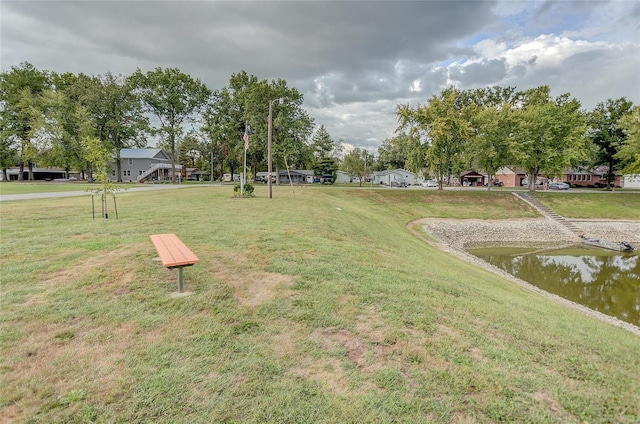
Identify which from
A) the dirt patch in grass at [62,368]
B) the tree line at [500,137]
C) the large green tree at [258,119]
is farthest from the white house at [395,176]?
the dirt patch in grass at [62,368]

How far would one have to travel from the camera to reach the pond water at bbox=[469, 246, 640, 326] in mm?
11062

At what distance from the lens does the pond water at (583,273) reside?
11062 millimetres

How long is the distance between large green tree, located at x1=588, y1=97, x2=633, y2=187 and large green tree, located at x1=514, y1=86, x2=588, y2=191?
8759mm

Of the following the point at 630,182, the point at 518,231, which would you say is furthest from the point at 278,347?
the point at 630,182

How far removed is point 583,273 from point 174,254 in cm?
1818

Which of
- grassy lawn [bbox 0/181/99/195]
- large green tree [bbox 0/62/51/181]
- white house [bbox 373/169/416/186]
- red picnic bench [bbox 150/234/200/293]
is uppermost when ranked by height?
large green tree [bbox 0/62/51/181]

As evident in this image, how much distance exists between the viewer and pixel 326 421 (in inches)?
101

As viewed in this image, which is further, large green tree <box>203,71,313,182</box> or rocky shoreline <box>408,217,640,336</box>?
large green tree <box>203,71,313,182</box>

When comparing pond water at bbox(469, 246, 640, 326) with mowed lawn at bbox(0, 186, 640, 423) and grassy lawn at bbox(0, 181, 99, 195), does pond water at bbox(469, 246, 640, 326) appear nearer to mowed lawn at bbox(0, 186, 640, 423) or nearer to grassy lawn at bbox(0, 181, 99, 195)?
mowed lawn at bbox(0, 186, 640, 423)

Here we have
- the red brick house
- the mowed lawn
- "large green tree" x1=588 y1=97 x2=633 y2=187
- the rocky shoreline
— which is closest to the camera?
the mowed lawn

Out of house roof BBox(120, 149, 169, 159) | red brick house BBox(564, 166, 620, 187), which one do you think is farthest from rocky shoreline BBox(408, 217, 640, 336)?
house roof BBox(120, 149, 169, 159)

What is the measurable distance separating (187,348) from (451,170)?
37.3 m

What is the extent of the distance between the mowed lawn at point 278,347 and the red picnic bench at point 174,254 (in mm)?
450

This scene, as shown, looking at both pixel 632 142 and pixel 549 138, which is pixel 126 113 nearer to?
pixel 549 138
